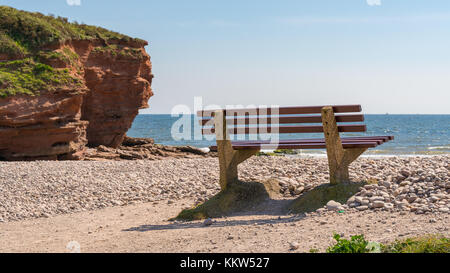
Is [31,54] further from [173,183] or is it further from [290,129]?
[290,129]

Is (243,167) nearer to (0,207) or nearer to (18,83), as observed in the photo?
(0,207)

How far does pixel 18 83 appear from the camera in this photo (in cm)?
1599

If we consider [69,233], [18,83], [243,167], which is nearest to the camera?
[69,233]

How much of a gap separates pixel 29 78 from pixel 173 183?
9556 millimetres

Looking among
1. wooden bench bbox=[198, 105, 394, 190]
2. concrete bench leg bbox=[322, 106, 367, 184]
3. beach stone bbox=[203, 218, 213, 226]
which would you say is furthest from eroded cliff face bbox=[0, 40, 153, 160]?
concrete bench leg bbox=[322, 106, 367, 184]

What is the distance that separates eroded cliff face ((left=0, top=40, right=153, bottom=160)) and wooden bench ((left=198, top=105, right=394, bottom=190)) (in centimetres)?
1105

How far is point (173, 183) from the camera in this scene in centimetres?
952

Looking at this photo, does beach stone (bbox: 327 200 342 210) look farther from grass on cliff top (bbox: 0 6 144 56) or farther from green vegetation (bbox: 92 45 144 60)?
green vegetation (bbox: 92 45 144 60)

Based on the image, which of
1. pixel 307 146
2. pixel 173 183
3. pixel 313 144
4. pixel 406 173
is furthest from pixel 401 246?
pixel 173 183

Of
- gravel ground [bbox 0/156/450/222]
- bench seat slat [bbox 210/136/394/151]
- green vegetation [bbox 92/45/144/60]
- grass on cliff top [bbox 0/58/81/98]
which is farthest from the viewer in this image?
green vegetation [bbox 92/45/144/60]

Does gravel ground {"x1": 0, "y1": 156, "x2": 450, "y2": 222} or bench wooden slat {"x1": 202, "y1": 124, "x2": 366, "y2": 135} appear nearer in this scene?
gravel ground {"x1": 0, "y1": 156, "x2": 450, "y2": 222}

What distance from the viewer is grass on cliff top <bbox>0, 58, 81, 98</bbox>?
1571 centimetres

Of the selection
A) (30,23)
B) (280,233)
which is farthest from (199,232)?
A: (30,23)
